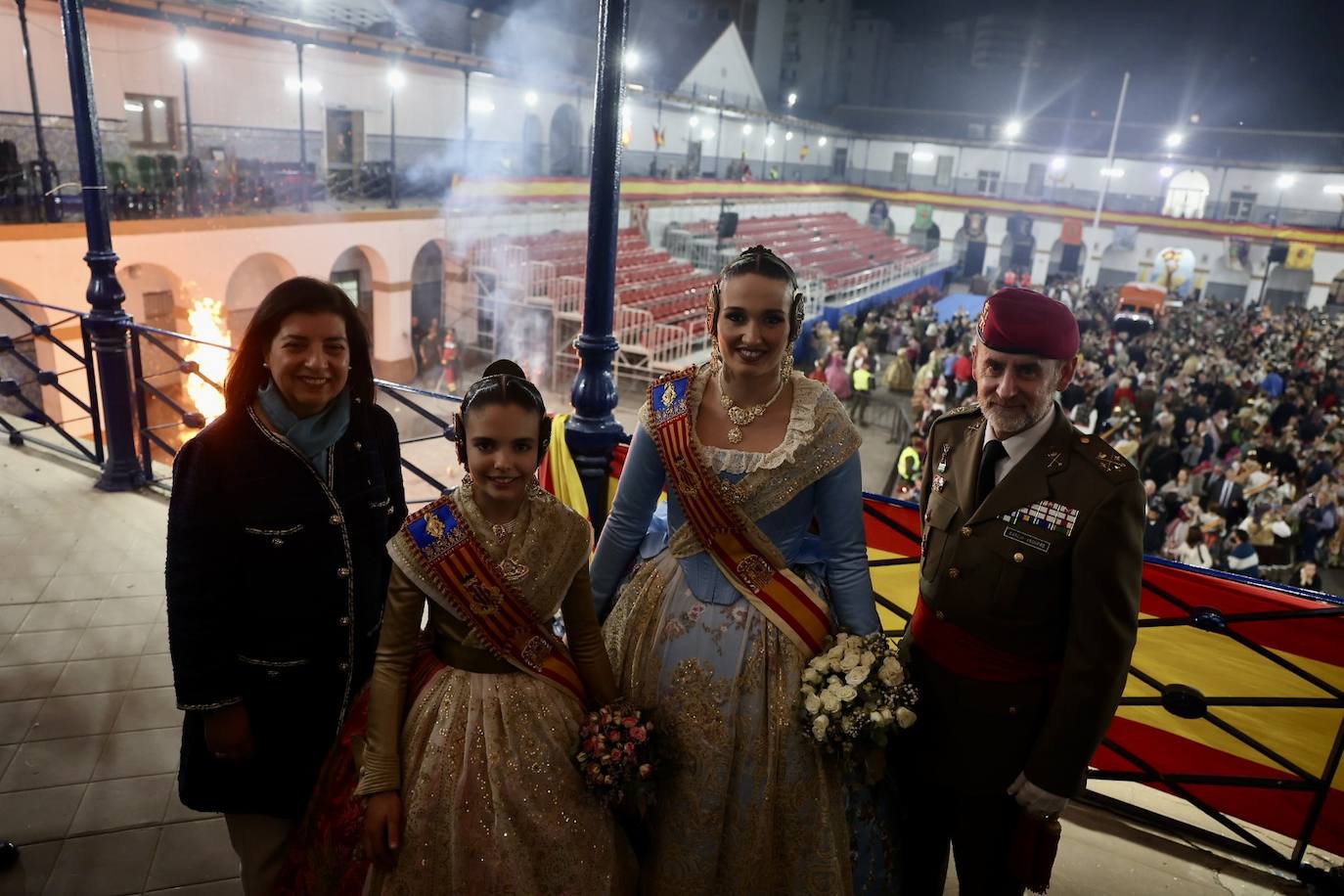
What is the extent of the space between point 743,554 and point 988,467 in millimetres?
598

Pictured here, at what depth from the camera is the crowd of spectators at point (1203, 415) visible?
793 cm

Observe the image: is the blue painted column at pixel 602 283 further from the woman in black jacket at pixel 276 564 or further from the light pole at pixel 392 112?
the light pole at pixel 392 112

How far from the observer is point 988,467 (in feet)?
6.28

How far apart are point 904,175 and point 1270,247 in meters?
15.8

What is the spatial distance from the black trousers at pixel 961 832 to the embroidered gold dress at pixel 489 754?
73cm

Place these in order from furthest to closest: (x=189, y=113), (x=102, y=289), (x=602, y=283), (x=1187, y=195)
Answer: (x=1187, y=195) < (x=189, y=113) < (x=102, y=289) < (x=602, y=283)

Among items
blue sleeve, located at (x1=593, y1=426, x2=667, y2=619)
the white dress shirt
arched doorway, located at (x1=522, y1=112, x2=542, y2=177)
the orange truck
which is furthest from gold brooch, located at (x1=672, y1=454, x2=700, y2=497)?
the orange truck

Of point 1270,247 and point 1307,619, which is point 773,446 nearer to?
point 1307,619

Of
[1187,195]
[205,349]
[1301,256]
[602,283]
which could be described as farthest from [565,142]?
[1187,195]

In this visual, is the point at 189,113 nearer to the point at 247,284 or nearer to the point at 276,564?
the point at 247,284

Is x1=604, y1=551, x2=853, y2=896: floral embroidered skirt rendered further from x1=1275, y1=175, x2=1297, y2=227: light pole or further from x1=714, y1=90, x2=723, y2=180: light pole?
x1=1275, y1=175, x2=1297, y2=227: light pole

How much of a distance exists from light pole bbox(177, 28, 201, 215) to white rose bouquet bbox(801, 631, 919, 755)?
44.7 feet

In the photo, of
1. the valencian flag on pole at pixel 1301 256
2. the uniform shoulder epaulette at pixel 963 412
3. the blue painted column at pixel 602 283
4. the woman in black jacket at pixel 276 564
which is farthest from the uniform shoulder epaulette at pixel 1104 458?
the valencian flag on pole at pixel 1301 256

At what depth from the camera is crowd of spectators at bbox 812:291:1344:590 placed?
793 centimetres
